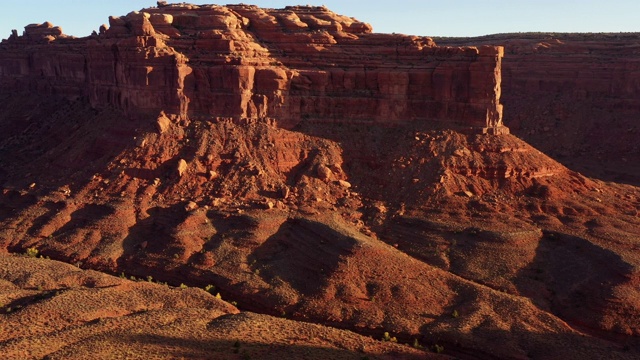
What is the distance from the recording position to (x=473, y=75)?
169ft

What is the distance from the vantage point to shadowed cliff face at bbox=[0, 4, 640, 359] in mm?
34688

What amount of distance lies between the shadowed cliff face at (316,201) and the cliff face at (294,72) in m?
0.19

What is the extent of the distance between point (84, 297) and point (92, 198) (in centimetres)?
1642

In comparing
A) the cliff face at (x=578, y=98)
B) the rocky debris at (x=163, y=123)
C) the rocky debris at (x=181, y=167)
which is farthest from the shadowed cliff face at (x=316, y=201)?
the cliff face at (x=578, y=98)

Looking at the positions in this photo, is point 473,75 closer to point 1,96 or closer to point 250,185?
point 250,185

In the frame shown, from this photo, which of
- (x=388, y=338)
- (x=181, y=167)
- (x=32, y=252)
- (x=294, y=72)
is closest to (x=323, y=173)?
(x=294, y=72)

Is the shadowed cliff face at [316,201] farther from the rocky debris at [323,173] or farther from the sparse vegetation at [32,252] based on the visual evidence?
the sparse vegetation at [32,252]

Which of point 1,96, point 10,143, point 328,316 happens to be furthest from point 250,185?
point 1,96

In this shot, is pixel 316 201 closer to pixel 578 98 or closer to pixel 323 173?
pixel 323 173

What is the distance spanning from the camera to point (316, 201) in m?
48.6

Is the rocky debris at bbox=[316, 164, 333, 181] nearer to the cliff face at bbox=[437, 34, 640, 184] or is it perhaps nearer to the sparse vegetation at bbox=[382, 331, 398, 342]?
the sparse vegetation at bbox=[382, 331, 398, 342]

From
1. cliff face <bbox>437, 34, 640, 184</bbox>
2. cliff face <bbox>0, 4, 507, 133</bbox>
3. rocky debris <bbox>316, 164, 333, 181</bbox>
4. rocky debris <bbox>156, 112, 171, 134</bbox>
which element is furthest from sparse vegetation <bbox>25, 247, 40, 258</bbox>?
cliff face <bbox>437, 34, 640, 184</bbox>

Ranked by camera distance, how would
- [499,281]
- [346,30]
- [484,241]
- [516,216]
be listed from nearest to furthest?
[499,281] < [484,241] < [516,216] < [346,30]

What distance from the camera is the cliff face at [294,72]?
52.5 meters
